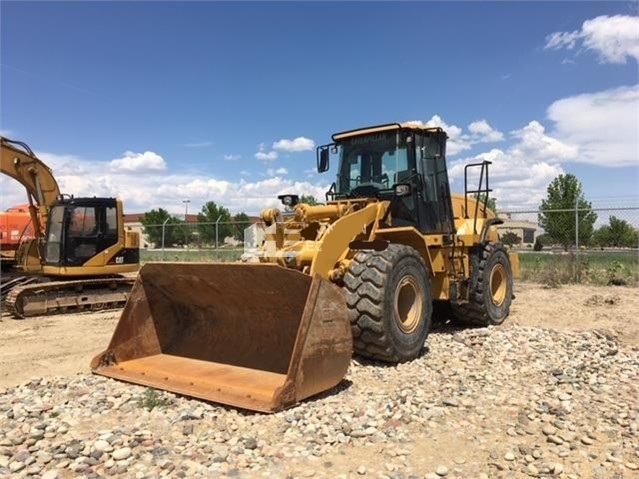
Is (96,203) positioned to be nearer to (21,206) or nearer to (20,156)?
(20,156)

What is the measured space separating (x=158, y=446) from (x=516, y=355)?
168 inches

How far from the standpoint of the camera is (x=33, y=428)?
14.7 ft

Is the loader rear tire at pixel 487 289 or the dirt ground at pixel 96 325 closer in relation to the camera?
the dirt ground at pixel 96 325

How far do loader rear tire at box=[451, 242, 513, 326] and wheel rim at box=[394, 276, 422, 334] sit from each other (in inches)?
68.8

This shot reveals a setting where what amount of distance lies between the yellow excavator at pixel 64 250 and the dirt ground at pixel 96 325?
42 centimetres

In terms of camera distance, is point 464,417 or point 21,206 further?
point 21,206

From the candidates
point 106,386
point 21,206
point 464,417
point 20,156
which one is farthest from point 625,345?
point 21,206

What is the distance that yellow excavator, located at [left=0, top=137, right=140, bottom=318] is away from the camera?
11922 mm

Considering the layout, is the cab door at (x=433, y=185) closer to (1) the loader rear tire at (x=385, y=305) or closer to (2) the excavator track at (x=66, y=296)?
(1) the loader rear tire at (x=385, y=305)

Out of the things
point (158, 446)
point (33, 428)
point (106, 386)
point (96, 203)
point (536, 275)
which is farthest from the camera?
point (536, 275)

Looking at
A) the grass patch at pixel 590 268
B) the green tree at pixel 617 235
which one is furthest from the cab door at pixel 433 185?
the green tree at pixel 617 235

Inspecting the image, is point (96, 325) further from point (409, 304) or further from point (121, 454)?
point (121, 454)

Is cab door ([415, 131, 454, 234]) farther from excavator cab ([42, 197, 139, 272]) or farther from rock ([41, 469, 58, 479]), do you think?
excavator cab ([42, 197, 139, 272])

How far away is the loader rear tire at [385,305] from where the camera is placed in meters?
5.87
